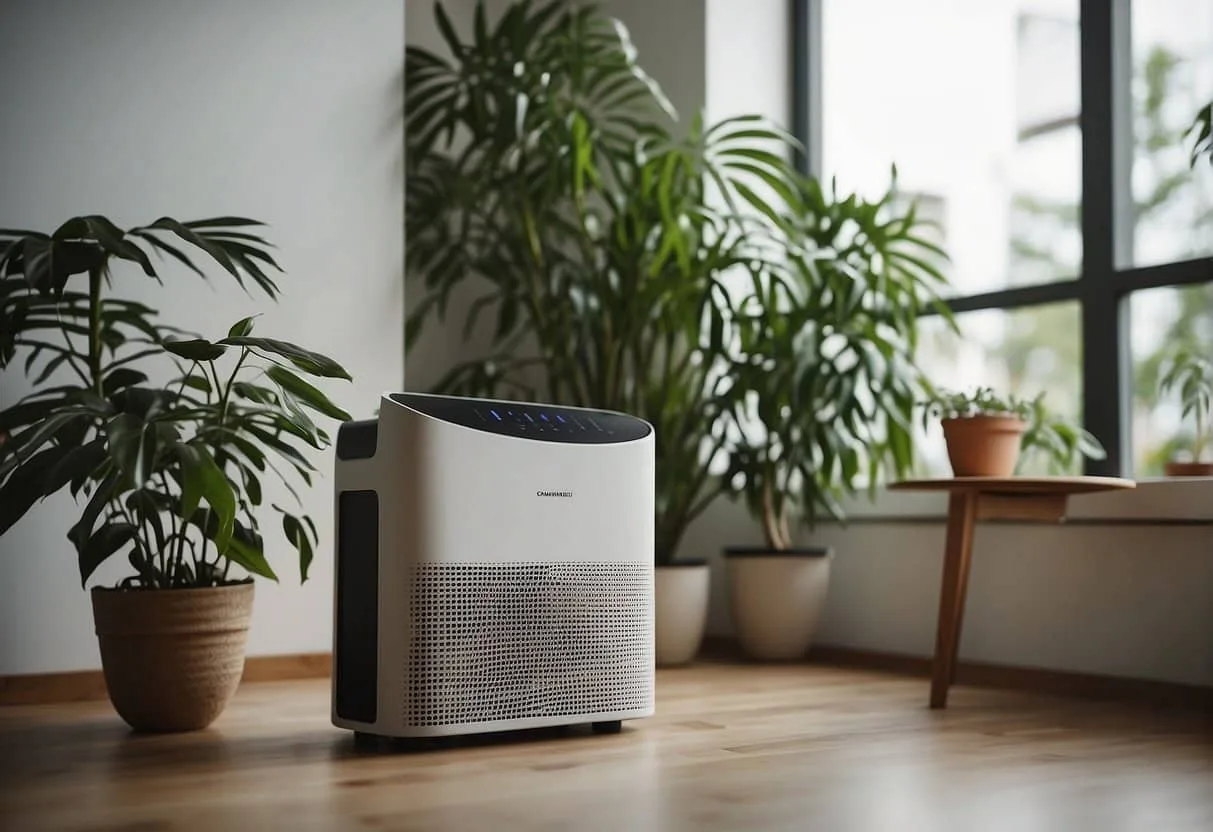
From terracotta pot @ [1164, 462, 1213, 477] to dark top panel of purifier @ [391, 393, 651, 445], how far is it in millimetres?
1171

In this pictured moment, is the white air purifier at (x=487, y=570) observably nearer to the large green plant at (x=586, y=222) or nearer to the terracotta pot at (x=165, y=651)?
the terracotta pot at (x=165, y=651)

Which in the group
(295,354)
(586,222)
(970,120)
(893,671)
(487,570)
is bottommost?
(893,671)

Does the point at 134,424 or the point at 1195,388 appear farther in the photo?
the point at 1195,388

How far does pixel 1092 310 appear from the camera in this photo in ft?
9.62

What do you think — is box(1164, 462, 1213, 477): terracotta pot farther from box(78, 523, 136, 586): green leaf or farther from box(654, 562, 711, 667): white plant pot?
box(78, 523, 136, 586): green leaf

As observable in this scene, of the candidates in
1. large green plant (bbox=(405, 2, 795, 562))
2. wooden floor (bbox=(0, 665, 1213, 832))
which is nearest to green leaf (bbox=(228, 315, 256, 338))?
wooden floor (bbox=(0, 665, 1213, 832))

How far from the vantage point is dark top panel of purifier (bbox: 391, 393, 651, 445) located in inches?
76.9

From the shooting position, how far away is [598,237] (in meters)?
3.46

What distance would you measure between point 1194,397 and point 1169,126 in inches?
24.6

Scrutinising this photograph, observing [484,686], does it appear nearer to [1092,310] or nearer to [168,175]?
[168,175]

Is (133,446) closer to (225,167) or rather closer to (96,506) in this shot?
(96,506)

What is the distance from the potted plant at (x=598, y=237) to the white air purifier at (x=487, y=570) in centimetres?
103

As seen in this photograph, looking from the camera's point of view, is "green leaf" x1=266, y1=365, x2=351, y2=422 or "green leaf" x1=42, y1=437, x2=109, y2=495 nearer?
"green leaf" x1=42, y1=437, x2=109, y2=495

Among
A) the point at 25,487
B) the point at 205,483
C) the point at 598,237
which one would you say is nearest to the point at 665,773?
the point at 205,483
